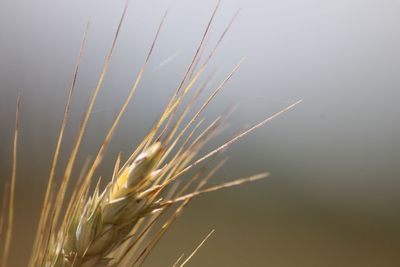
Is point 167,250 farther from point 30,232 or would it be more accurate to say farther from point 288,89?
point 288,89

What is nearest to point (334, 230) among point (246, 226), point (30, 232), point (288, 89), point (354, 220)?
point (354, 220)

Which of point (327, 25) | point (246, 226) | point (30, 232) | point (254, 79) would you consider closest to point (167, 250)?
point (246, 226)

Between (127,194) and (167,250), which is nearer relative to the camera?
(127,194)

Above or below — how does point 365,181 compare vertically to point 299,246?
above

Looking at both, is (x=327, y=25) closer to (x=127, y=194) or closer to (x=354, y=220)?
(x=354, y=220)

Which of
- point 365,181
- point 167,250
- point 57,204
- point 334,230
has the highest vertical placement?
point 57,204

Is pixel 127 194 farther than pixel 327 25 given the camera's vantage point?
No
